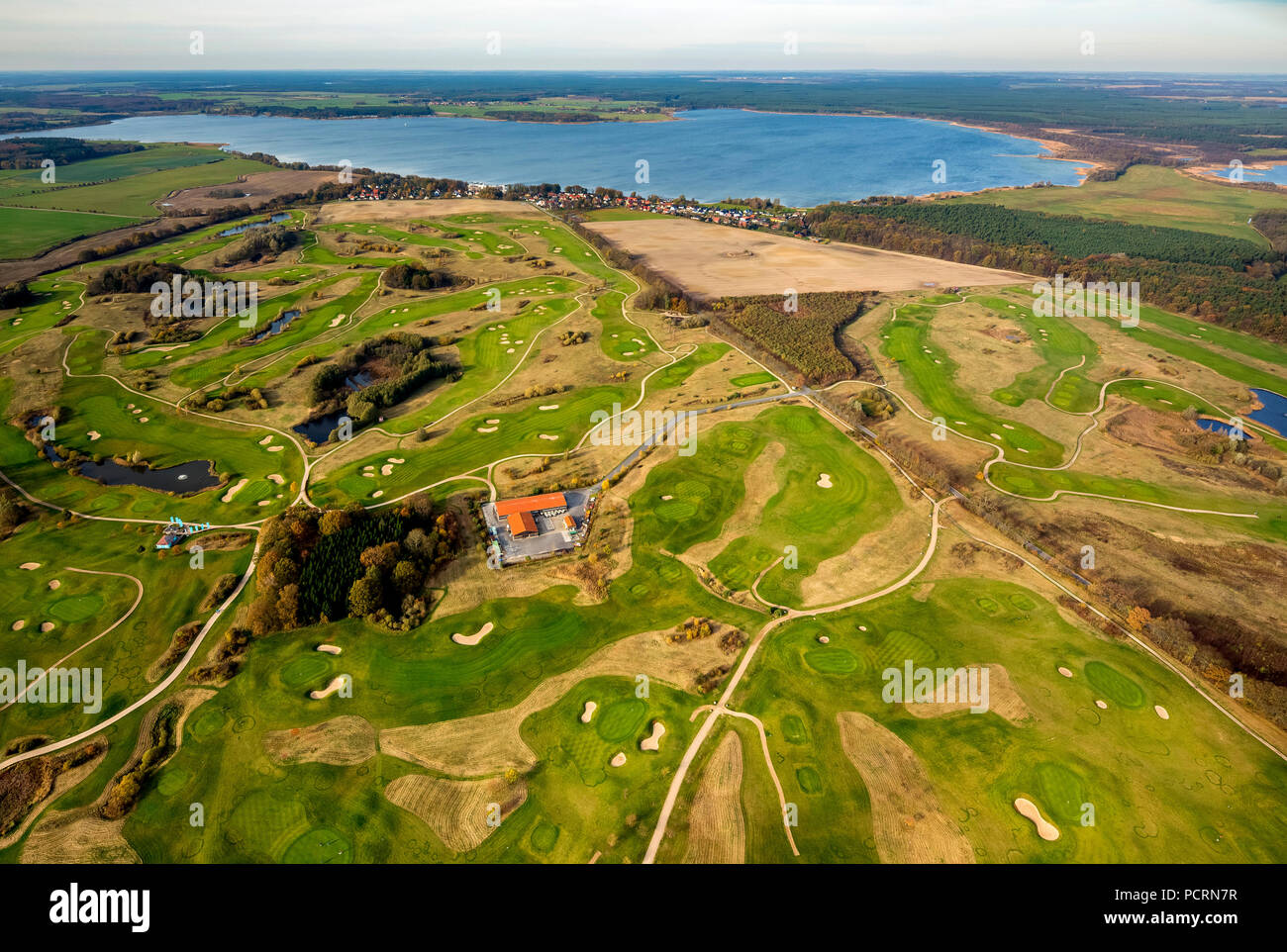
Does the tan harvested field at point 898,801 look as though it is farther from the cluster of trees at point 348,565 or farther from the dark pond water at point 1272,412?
the dark pond water at point 1272,412

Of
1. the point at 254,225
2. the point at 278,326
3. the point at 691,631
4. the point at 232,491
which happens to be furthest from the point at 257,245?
the point at 691,631

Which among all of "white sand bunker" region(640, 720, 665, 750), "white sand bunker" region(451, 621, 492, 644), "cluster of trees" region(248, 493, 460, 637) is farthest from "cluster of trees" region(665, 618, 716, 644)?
"cluster of trees" region(248, 493, 460, 637)

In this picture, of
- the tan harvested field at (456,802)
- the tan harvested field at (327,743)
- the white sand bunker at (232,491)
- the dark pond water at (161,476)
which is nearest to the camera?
the tan harvested field at (456,802)

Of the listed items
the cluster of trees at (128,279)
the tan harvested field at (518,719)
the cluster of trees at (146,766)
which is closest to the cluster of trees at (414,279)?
the cluster of trees at (128,279)

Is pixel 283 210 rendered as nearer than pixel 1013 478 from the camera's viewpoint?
No
